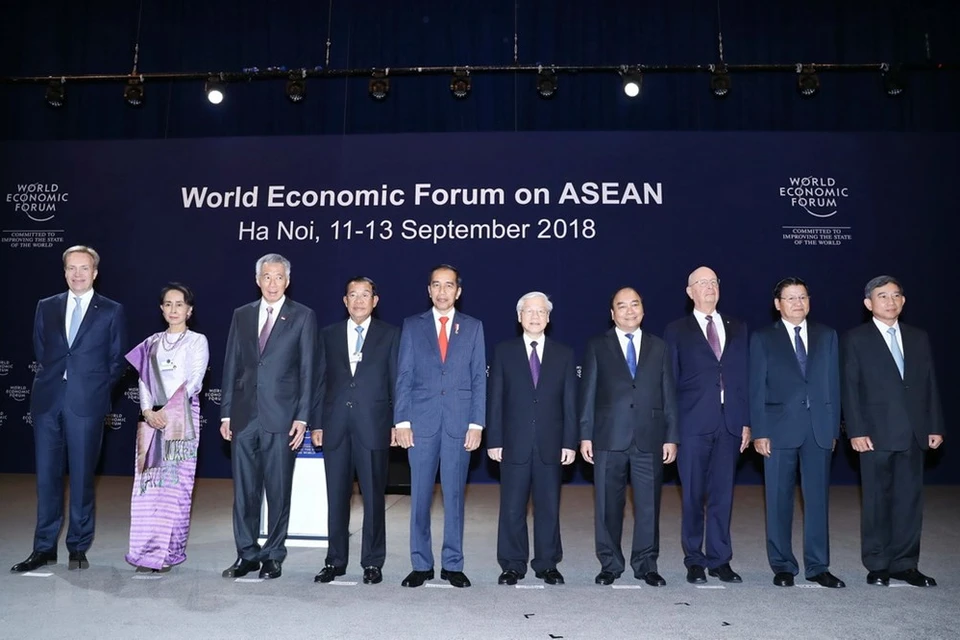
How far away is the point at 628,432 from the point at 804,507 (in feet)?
3.39

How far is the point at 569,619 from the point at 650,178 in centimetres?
531

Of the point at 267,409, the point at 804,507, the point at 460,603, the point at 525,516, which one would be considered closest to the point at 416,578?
the point at 460,603

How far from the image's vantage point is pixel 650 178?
759cm

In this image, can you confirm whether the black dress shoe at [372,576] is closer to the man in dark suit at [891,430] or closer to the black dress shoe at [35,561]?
the black dress shoe at [35,561]

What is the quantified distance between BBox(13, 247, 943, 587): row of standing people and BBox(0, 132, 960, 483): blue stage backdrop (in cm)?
344

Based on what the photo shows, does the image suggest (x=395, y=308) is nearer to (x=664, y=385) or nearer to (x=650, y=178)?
(x=650, y=178)

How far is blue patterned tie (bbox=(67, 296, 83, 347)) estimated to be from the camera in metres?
4.17

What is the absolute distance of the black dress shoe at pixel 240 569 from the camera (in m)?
3.96

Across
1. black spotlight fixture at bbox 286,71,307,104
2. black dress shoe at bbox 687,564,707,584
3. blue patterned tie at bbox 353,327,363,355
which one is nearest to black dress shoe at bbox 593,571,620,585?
black dress shoe at bbox 687,564,707,584

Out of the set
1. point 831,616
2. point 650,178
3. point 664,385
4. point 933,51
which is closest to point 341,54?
point 650,178

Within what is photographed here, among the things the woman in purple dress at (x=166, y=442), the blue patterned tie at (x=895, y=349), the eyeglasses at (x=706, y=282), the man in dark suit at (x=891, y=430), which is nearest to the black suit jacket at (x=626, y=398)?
the eyeglasses at (x=706, y=282)

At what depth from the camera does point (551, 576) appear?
154 inches

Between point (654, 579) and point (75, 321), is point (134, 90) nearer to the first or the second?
point (75, 321)

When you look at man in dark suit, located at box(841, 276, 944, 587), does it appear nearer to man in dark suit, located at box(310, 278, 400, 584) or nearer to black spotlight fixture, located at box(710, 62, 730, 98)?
man in dark suit, located at box(310, 278, 400, 584)
